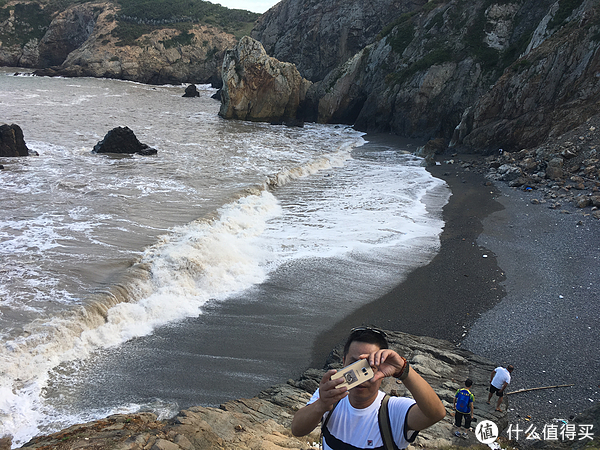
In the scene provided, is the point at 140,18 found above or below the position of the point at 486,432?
above

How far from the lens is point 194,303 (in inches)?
352

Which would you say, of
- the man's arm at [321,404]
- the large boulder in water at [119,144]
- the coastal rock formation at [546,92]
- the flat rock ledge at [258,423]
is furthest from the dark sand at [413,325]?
the large boulder in water at [119,144]

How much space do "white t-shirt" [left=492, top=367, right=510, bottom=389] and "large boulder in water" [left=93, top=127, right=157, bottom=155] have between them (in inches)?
791

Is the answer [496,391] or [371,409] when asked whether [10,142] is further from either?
[371,409]

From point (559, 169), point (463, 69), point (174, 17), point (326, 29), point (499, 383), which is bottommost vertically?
point (499, 383)

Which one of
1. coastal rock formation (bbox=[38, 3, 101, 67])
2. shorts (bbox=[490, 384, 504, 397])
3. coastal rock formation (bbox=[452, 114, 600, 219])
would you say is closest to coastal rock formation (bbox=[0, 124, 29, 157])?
coastal rock formation (bbox=[452, 114, 600, 219])

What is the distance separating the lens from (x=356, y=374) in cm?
197

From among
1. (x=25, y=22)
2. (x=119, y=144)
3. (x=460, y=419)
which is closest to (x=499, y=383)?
(x=460, y=419)

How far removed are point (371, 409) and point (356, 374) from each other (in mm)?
418

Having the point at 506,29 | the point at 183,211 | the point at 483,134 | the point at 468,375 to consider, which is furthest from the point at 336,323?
the point at 506,29

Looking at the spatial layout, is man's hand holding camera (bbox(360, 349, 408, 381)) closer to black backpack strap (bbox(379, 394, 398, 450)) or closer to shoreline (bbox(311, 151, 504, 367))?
black backpack strap (bbox(379, 394, 398, 450))

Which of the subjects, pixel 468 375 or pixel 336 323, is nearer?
pixel 468 375

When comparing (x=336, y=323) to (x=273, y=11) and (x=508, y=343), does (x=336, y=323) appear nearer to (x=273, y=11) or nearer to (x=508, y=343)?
(x=508, y=343)

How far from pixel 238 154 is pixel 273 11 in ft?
147
